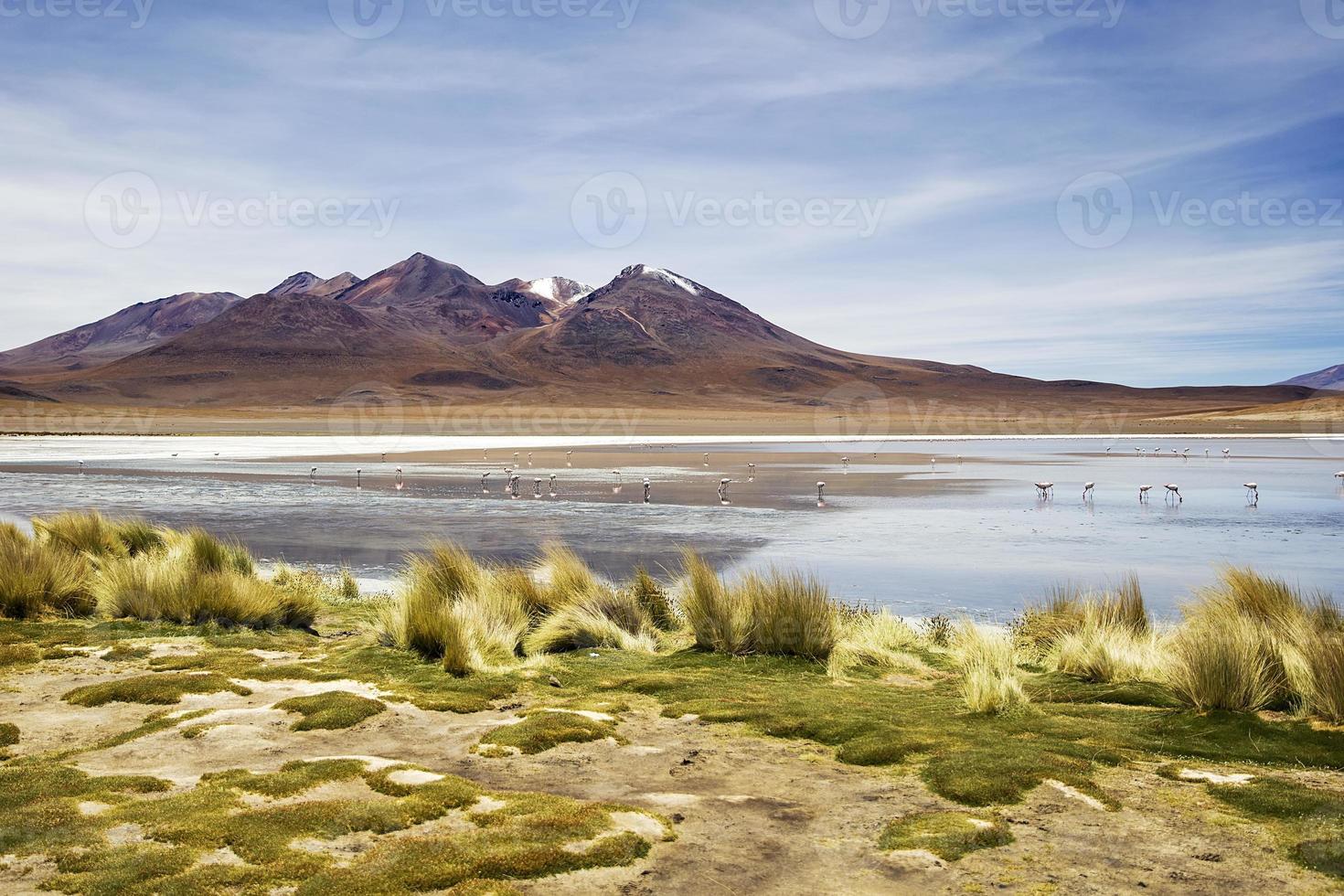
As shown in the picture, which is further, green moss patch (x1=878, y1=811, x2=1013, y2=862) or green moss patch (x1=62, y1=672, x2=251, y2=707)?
green moss patch (x1=62, y1=672, x2=251, y2=707)

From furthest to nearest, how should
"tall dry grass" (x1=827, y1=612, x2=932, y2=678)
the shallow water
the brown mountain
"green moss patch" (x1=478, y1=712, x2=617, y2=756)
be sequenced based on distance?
1. the brown mountain
2. the shallow water
3. "tall dry grass" (x1=827, y1=612, x2=932, y2=678)
4. "green moss patch" (x1=478, y1=712, x2=617, y2=756)

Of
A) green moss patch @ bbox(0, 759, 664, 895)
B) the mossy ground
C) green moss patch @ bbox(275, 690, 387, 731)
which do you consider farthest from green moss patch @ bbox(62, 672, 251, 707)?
green moss patch @ bbox(0, 759, 664, 895)

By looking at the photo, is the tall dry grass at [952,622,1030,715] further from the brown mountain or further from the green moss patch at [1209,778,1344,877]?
the brown mountain

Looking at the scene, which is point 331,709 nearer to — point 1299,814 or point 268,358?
point 1299,814

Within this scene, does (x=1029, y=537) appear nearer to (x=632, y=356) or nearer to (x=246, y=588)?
(x=246, y=588)

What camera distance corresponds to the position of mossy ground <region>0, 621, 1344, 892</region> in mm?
4398

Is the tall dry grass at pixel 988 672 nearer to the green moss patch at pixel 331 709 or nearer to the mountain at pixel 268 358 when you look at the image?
the green moss patch at pixel 331 709

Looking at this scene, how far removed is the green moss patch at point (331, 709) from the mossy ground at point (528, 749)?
4 centimetres

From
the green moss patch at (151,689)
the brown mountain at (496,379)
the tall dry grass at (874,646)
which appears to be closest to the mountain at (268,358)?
the brown mountain at (496,379)

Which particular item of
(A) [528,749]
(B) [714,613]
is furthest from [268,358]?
(A) [528,749]

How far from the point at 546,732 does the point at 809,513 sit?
15.1 meters

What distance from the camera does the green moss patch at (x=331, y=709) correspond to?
262 inches

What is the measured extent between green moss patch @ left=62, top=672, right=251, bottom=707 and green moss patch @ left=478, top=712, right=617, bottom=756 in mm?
2286

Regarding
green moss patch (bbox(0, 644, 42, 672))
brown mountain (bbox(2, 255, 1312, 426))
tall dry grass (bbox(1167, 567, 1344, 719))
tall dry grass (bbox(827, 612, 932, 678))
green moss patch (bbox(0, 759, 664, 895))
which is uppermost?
brown mountain (bbox(2, 255, 1312, 426))
